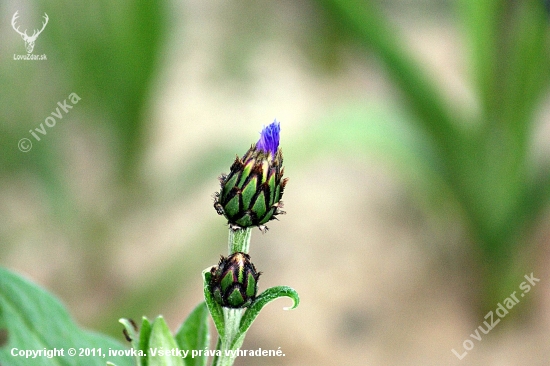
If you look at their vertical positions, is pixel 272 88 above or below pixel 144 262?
above

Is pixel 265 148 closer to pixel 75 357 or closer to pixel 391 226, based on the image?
pixel 75 357

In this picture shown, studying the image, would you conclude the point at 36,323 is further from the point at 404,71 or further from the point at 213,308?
the point at 404,71

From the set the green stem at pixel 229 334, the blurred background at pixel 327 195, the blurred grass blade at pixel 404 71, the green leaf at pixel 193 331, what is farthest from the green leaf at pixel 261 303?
the blurred grass blade at pixel 404 71

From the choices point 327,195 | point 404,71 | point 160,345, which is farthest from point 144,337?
point 327,195

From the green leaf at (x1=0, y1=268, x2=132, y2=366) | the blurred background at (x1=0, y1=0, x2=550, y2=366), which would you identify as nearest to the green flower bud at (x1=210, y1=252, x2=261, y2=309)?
the green leaf at (x1=0, y1=268, x2=132, y2=366)

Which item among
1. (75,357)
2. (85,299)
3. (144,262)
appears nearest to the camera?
(75,357)

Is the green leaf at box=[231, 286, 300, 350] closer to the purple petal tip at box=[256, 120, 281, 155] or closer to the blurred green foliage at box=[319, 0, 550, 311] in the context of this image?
the purple petal tip at box=[256, 120, 281, 155]

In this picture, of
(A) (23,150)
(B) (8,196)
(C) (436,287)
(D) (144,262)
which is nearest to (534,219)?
(C) (436,287)
